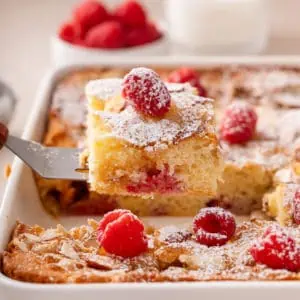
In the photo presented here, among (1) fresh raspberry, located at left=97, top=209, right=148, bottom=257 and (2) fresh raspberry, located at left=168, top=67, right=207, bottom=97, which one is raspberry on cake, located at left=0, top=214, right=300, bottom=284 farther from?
(2) fresh raspberry, located at left=168, top=67, right=207, bottom=97

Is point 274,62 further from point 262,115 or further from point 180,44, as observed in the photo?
point 180,44

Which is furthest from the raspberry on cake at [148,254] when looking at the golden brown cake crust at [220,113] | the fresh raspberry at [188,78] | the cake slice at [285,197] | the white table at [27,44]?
the white table at [27,44]

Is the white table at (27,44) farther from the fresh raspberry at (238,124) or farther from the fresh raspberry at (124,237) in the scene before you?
the fresh raspberry at (124,237)

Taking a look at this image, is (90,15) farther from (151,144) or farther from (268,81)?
(151,144)

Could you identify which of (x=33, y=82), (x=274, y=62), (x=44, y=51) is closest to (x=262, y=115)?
(x=274, y=62)

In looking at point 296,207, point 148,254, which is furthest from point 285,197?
point 148,254

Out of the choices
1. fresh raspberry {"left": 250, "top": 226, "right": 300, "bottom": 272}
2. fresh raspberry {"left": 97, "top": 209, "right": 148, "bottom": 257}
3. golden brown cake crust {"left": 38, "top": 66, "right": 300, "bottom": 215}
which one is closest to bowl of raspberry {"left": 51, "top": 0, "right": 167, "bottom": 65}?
golden brown cake crust {"left": 38, "top": 66, "right": 300, "bottom": 215}
